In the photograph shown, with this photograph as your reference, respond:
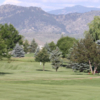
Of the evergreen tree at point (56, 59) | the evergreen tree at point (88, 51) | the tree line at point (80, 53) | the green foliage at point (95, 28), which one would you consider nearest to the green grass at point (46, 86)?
the evergreen tree at point (88, 51)

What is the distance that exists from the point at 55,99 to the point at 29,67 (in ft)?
184

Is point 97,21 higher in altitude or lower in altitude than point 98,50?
higher

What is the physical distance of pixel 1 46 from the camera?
A: 148 ft

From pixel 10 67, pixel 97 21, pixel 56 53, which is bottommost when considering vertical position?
pixel 10 67

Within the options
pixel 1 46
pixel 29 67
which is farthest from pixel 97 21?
pixel 1 46

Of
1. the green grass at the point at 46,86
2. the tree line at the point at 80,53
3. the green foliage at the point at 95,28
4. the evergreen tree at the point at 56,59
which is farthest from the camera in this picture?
the green foliage at the point at 95,28

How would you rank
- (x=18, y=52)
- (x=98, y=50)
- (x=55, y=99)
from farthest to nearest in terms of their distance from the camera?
(x=18, y=52), (x=98, y=50), (x=55, y=99)

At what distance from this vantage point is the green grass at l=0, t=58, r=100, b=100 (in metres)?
14.0

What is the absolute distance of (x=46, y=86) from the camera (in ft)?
72.0

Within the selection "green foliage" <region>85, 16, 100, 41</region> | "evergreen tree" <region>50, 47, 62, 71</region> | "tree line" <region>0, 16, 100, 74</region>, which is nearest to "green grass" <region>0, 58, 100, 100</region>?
"tree line" <region>0, 16, 100, 74</region>

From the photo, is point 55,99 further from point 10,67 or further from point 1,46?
point 10,67

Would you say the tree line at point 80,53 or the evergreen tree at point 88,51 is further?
the tree line at point 80,53

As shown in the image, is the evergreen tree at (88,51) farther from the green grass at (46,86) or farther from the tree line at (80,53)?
the green grass at (46,86)

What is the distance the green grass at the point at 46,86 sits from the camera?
14008 mm
